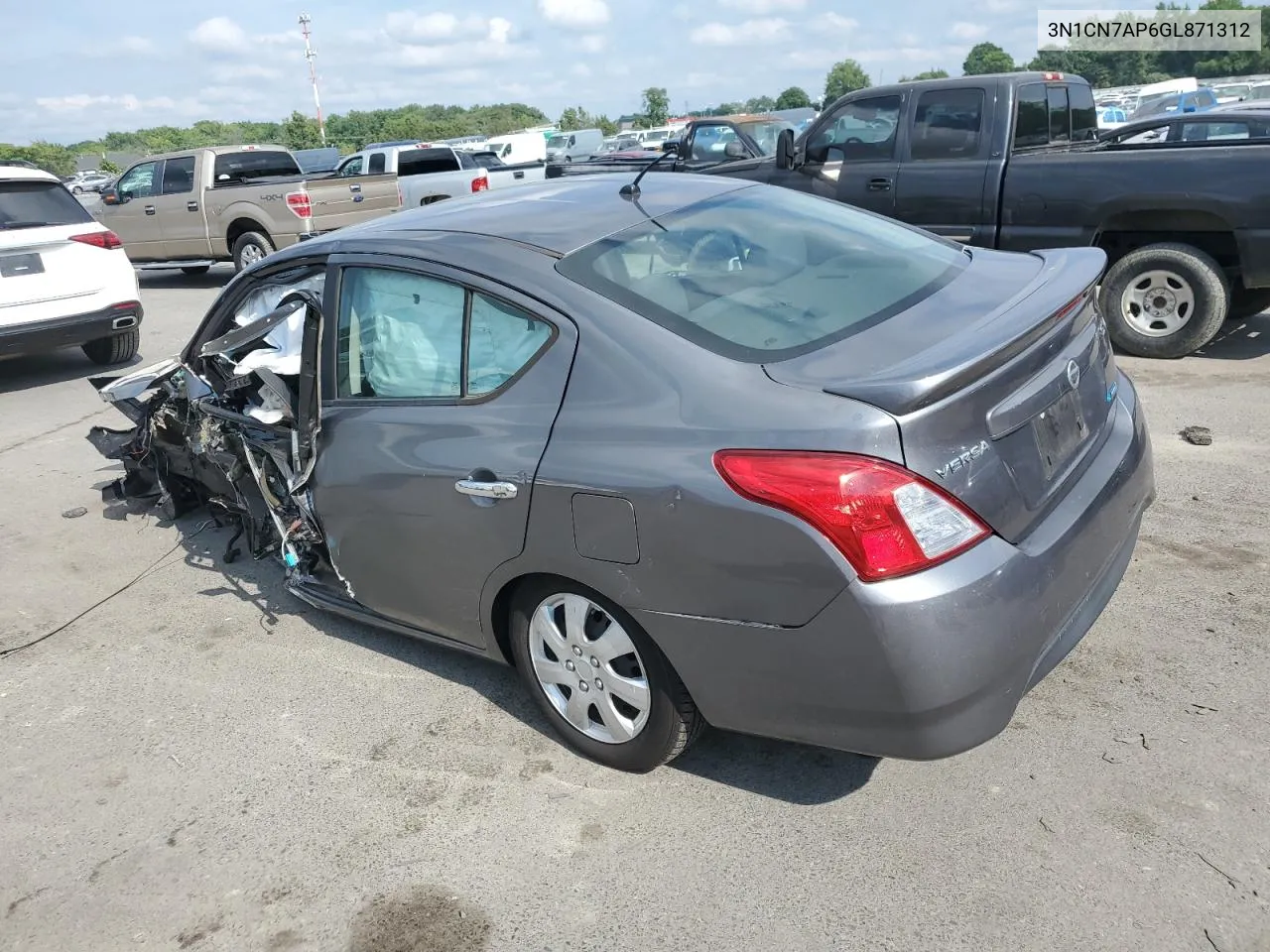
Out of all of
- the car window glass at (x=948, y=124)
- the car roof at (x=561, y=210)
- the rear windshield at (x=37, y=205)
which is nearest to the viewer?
the car roof at (x=561, y=210)

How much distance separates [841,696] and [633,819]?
0.82 m

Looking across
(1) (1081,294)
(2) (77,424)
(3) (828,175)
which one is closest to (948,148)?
(3) (828,175)

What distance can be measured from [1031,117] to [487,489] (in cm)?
670

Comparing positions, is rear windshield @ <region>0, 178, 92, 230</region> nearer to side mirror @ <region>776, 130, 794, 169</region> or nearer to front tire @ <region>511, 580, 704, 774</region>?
side mirror @ <region>776, 130, 794, 169</region>

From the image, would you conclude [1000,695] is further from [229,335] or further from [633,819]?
[229,335]

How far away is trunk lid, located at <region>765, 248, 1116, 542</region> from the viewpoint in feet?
8.00

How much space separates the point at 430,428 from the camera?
3275 mm

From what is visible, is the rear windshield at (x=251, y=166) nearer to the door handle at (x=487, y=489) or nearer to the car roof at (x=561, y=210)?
the car roof at (x=561, y=210)

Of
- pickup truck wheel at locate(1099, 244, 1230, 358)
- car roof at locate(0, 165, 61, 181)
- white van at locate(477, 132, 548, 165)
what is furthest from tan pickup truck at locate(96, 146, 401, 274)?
white van at locate(477, 132, 548, 165)

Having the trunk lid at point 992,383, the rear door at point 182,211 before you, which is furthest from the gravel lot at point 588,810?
the rear door at point 182,211

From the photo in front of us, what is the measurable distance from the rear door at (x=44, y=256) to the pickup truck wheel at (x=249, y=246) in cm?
442

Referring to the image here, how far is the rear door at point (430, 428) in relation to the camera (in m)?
3.01

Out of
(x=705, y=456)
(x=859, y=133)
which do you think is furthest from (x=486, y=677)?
(x=859, y=133)

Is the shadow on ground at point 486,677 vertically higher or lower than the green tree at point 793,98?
lower
